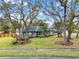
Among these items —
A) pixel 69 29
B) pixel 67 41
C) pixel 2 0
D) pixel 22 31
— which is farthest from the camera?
pixel 22 31

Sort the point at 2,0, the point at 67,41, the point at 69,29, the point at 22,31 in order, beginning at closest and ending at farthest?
the point at 67,41, the point at 2,0, the point at 69,29, the point at 22,31

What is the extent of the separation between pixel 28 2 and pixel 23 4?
3.10 ft

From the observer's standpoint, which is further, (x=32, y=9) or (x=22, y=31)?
(x=22, y=31)

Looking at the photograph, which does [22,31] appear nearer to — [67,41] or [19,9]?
[19,9]

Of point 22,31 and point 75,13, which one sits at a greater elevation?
point 75,13

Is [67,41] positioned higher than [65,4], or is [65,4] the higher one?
[65,4]

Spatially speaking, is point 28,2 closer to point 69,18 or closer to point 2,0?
point 2,0

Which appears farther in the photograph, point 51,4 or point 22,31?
point 22,31

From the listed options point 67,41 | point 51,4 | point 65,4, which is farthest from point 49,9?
point 67,41

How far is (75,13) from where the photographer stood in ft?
107

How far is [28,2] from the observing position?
3441cm

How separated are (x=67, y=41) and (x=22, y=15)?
837 cm

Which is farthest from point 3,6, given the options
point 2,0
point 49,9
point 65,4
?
point 65,4

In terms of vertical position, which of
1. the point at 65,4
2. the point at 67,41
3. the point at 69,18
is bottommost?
the point at 67,41
